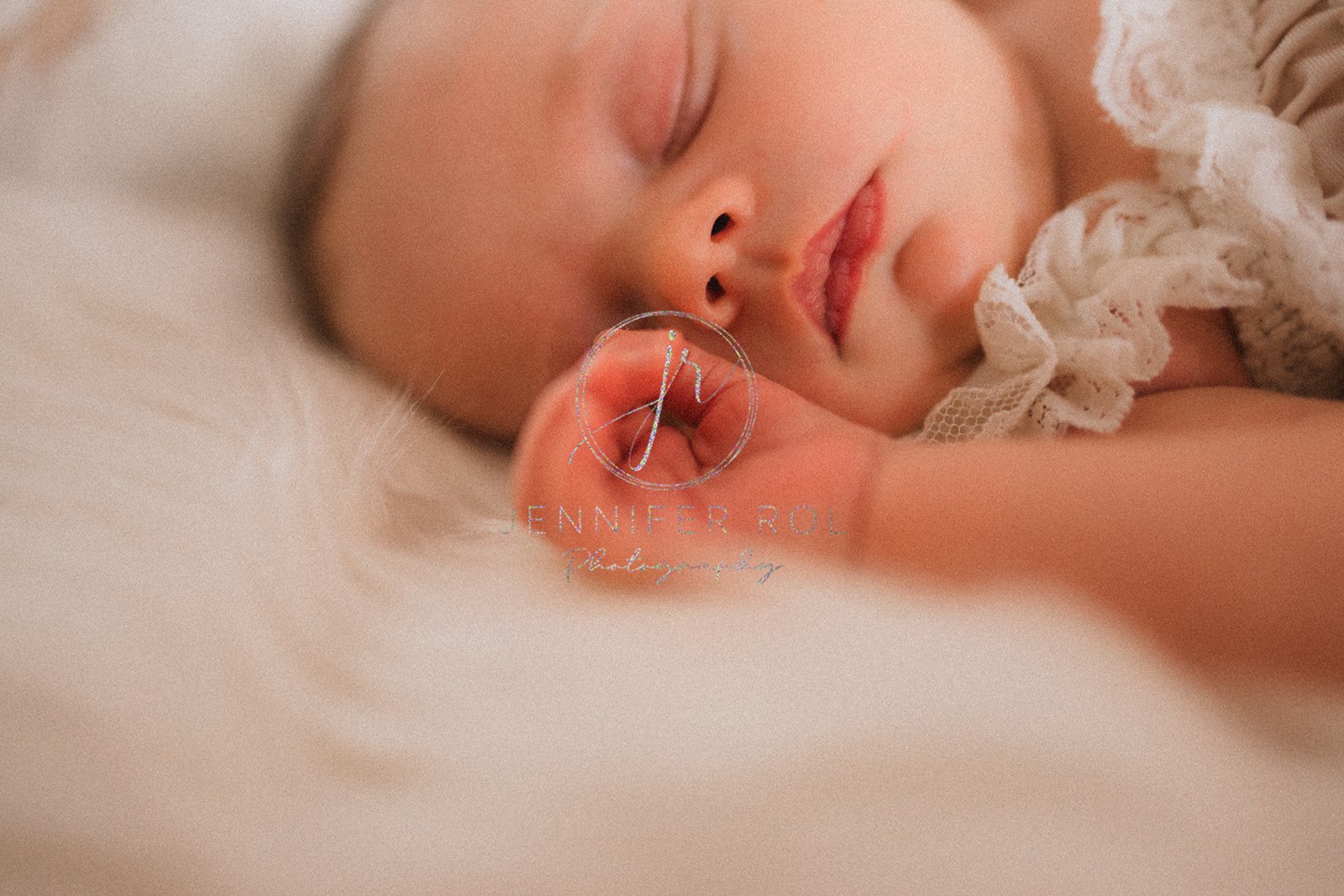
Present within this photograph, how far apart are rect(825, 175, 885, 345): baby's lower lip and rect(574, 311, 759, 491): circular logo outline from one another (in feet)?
0.17

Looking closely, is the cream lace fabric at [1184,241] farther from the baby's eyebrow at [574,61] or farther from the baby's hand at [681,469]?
the baby's eyebrow at [574,61]

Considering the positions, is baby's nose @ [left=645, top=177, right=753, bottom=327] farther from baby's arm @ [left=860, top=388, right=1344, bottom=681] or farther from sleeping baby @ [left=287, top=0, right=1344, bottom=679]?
baby's arm @ [left=860, top=388, right=1344, bottom=681]

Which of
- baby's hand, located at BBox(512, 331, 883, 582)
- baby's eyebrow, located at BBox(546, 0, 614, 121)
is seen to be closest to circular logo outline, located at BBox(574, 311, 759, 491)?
baby's hand, located at BBox(512, 331, 883, 582)

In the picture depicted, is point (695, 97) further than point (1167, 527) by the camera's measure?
Yes

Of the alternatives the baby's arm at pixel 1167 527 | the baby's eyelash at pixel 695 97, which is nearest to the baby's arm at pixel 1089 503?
the baby's arm at pixel 1167 527

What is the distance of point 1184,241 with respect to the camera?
1.46ft

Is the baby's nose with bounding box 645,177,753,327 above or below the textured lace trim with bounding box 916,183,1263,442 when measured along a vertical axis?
below

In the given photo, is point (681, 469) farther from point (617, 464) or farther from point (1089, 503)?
point (1089, 503)

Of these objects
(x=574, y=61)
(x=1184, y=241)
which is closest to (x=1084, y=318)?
(x=1184, y=241)

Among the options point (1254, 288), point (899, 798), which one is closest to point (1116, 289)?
point (1254, 288)

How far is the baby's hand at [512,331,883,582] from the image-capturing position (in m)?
0.33

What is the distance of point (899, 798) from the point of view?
244mm

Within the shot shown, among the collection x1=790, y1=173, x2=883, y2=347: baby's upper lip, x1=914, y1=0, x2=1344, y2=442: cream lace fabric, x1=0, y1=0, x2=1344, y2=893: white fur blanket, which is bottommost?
x1=0, y1=0, x2=1344, y2=893: white fur blanket

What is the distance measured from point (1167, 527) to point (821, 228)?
0.20 metres
